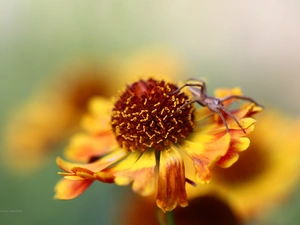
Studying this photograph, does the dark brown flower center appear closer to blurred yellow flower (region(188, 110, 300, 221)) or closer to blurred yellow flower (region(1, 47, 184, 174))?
blurred yellow flower (region(188, 110, 300, 221))

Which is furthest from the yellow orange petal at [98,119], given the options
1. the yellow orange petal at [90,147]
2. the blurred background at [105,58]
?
the blurred background at [105,58]

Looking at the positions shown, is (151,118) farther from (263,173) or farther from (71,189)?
(263,173)

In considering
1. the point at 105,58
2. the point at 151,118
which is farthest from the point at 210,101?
the point at 105,58

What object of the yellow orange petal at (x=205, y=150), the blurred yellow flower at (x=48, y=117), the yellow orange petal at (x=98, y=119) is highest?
the yellow orange petal at (x=205, y=150)

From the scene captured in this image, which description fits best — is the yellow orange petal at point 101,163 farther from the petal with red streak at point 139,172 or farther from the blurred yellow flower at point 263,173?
the blurred yellow flower at point 263,173

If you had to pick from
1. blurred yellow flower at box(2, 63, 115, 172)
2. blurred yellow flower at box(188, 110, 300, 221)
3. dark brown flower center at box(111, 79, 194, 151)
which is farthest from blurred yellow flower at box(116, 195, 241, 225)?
blurred yellow flower at box(2, 63, 115, 172)
